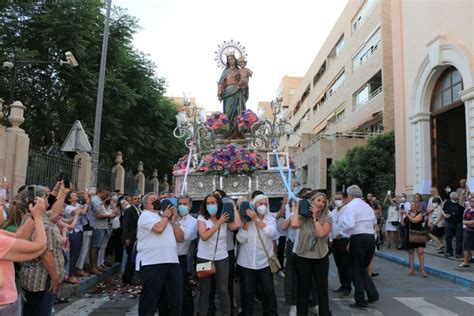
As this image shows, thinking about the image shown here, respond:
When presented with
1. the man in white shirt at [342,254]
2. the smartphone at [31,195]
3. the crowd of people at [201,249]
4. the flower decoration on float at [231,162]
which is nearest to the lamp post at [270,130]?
the flower decoration on float at [231,162]

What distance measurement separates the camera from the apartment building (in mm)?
26953

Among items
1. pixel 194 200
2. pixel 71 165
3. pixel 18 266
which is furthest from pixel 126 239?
pixel 71 165

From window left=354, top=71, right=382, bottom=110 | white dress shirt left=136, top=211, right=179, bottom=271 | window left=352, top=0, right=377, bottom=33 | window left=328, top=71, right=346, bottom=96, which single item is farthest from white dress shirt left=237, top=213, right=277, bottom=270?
window left=328, top=71, right=346, bottom=96

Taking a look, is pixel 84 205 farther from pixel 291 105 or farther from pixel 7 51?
pixel 291 105

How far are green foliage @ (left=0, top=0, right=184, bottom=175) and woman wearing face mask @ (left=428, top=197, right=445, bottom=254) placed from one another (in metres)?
13.3

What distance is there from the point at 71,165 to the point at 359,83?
21.9 m

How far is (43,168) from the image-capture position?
1323cm

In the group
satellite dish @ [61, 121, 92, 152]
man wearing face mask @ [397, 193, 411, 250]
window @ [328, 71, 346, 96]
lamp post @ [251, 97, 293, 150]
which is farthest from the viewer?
window @ [328, 71, 346, 96]

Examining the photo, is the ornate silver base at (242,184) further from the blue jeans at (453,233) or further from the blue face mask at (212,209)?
the blue jeans at (453,233)

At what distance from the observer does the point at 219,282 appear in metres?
6.12

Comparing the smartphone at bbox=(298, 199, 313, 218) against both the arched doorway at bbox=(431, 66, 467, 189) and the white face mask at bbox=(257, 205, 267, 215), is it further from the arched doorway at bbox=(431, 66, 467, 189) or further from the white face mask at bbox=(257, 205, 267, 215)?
the arched doorway at bbox=(431, 66, 467, 189)

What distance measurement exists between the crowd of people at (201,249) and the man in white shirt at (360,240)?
16 mm

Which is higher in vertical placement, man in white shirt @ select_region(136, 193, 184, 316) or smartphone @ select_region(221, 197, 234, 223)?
smartphone @ select_region(221, 197, 234, 223)

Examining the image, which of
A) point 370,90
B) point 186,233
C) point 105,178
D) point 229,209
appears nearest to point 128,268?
point 186,233
